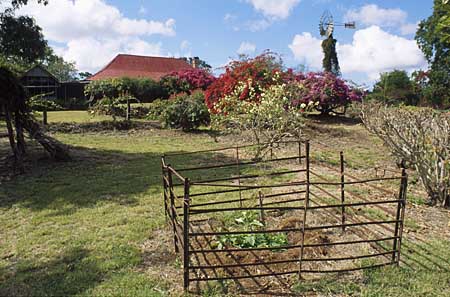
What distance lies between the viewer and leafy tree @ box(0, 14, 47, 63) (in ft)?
29.3

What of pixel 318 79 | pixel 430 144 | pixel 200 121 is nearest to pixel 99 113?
pixel 200 121

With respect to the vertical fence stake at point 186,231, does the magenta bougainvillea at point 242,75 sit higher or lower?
higher

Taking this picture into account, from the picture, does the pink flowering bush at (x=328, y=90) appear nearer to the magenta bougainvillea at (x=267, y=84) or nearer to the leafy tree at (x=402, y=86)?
the magenta bougainvillea at (x=267, y=84)

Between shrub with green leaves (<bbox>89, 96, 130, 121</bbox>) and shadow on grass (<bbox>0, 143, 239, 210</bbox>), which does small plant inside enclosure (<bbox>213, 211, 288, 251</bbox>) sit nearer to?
shadow on grass (<bbox>0, 143, 239, 210</bbox>)

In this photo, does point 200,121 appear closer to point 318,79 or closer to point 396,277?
point 318,79

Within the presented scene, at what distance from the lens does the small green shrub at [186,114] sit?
483 inches

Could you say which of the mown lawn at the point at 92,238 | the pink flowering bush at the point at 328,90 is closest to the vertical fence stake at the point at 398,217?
the mown lawn at the point at 92,238

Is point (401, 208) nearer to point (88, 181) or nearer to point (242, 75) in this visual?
point (88, 181)

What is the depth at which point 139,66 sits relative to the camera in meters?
31.7

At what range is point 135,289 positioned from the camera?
2699 mm

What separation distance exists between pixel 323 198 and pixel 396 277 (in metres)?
2.29

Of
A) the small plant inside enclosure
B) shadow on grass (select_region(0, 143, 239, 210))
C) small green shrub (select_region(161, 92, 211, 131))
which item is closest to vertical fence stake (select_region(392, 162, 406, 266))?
the small plant inside enclosure

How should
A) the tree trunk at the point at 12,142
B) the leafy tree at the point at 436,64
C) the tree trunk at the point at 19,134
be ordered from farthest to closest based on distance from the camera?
1. the leafy tree at the point at 436,64
2. the tree trunk at the point at 19,134
3. the tree trunk at the point at 12,142

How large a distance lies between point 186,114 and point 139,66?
21504 mm
